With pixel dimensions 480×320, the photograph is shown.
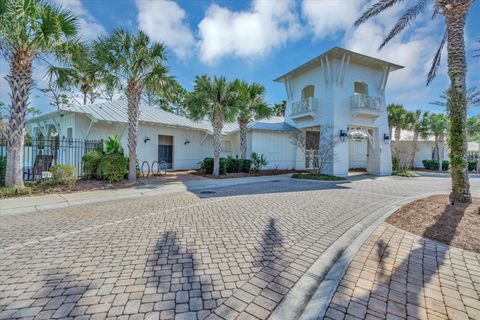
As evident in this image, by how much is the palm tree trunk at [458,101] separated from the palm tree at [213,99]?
10085mm

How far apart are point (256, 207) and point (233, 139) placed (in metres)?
14.4

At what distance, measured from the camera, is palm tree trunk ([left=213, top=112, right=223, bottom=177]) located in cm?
1480

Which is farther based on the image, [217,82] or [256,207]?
[217,82]

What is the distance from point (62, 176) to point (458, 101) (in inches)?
563

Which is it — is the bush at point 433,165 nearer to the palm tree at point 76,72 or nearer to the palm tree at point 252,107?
the palm tree at point 252,107

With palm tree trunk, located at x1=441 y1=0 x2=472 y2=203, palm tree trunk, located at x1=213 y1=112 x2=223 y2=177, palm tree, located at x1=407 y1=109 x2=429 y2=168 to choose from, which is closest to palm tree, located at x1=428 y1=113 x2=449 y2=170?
palm tree, located at x1=407 y1=109 x2=429 y2=168

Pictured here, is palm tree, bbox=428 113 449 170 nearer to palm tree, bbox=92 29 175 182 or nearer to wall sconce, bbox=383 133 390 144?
wall sconce, bbox=383 133 390 144

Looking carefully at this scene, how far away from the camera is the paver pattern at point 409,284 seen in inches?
96.7

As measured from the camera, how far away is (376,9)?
9.40m

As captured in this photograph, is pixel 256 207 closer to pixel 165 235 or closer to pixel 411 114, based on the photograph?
pixel 165 235

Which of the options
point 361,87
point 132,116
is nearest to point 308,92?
point 361,87

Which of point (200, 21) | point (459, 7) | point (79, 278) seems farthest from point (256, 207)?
point (200, 21)

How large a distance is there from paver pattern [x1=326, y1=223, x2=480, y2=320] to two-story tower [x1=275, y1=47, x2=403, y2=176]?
1341cm

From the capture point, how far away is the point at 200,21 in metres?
11.3
